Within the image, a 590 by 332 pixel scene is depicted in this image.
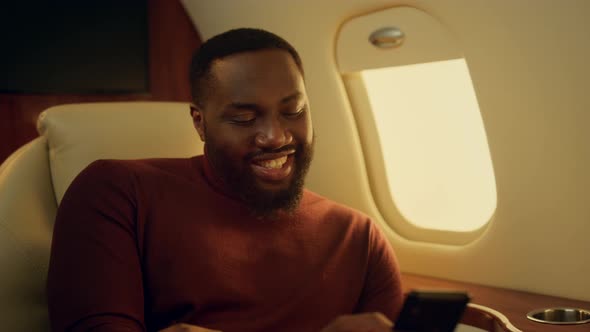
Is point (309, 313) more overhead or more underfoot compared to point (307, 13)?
more underfoot

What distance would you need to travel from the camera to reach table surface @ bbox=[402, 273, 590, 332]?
165cm

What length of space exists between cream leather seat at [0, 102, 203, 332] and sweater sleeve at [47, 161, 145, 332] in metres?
0.20

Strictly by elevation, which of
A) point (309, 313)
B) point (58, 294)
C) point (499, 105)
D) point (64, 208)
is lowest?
point (309, 313)

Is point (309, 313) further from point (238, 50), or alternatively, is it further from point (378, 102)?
point (378, 102)

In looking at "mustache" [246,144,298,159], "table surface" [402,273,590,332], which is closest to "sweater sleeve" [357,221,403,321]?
"table surface" [402,273,590,332]

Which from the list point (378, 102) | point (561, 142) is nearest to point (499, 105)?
point (561, 142)

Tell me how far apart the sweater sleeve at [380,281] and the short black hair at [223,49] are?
0.45 m

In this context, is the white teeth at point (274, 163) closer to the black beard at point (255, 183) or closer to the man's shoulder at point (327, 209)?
the black beard at point (255, 183)

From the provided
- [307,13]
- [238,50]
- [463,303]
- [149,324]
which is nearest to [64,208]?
[149,324]

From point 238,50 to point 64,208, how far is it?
494 mm

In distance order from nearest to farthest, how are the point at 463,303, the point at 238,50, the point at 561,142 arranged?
the point at 463,303
the point at 238,50
the point at 561,142

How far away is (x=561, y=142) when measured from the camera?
5.62 ft

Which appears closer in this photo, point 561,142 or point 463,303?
point 463,303

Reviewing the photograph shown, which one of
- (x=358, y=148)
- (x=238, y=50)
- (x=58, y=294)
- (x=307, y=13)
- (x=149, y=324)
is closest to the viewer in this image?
(x=58, y=294)
